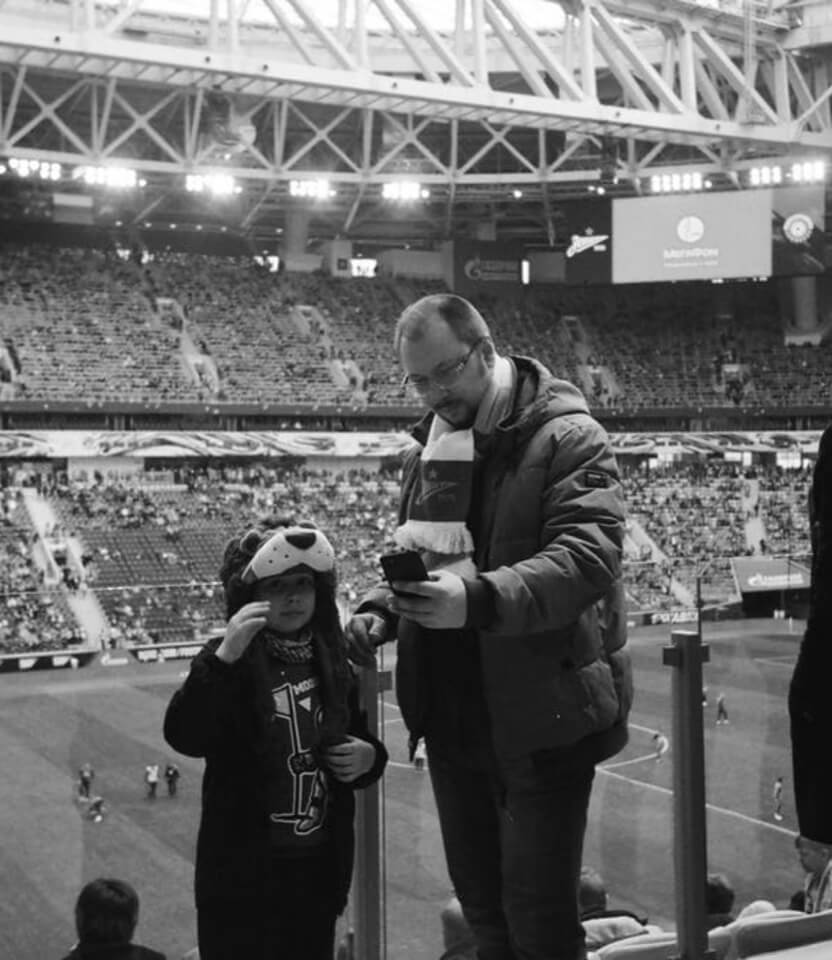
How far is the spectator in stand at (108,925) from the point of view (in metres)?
3.17

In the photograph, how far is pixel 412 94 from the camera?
73.7 ft

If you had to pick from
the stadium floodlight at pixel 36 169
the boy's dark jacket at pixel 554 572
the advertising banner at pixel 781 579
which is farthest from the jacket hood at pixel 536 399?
the stadium floodlight at pixel 36 169

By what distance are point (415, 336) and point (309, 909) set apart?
128 centimetres

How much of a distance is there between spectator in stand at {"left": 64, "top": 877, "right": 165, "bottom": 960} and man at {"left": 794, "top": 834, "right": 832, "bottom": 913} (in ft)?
5.14

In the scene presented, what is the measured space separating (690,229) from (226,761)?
36767 millimetres

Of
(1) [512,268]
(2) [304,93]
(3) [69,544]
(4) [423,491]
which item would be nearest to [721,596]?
(4) [423,491]

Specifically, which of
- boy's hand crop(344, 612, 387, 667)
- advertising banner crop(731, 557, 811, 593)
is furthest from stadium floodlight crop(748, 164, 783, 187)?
boy's hand crop(344, 612, 387, 667)

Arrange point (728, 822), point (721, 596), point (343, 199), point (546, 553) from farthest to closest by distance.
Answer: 1. point (343, 199)
2. point (721, 596)
3. point (728, 822)
4. point (546, 553)

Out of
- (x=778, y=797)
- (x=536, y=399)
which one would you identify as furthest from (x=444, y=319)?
(x=778, y=797)

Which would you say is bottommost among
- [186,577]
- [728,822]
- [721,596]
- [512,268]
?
[186,577]

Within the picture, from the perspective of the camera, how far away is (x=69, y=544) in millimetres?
27328

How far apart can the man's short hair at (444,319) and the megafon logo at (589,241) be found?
37.5 meters

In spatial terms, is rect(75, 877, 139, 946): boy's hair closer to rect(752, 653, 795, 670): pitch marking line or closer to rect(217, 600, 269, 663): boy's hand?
rect(217, 600, 269, 663): boy's hand

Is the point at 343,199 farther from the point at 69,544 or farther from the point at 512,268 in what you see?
the point at 69,544
